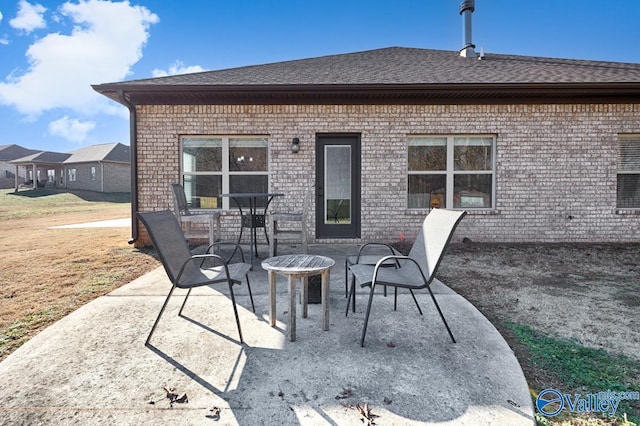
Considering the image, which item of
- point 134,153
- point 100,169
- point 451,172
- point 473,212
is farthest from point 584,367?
point 100,169

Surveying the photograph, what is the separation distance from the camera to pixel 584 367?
7.36 feet

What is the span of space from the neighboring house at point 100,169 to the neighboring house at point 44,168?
4.04 ft

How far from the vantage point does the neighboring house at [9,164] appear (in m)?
30.5

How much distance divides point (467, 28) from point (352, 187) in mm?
6028

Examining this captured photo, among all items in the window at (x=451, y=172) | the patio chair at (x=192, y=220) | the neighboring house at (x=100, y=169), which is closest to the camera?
the patio chair at (x=192, y=220)

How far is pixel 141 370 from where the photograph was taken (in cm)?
213

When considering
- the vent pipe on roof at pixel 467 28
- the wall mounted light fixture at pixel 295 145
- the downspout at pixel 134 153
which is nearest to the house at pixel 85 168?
the downspout at pixel 134 153

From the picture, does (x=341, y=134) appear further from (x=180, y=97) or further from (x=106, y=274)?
(x=106, y=274)

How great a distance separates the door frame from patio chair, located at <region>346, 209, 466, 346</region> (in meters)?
3.66

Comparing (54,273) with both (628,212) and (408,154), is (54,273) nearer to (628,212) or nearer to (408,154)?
(408,154)

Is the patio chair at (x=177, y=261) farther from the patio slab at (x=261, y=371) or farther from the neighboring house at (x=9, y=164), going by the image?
the neighboring house at (x=9, y=164)

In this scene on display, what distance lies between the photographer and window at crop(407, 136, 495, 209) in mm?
6820

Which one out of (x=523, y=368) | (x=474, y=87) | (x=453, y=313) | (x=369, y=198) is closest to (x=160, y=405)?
(x=523, y=368)

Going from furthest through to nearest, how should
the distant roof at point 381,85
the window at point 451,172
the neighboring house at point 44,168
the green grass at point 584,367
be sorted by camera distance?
the neighboring house at point 44,168, the window at point 451,172, the distant roof at point 381,85, the green grass at point 584,367
